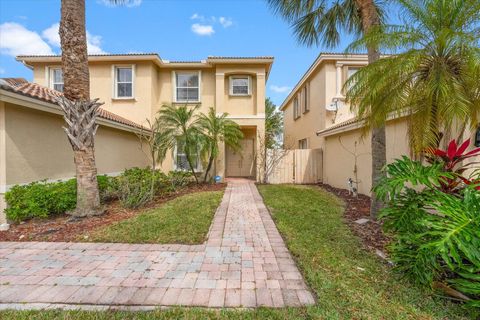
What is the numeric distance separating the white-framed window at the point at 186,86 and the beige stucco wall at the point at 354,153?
300 inches

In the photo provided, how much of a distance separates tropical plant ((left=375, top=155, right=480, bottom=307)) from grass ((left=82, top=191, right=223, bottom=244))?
332 cm

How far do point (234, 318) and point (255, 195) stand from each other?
6.82 meters

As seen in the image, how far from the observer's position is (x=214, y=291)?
3020 millimetres

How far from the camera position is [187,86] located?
44.5 feet

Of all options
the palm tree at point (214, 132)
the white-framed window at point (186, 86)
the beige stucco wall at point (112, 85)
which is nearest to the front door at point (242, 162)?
the palm tree at point (214, 132)

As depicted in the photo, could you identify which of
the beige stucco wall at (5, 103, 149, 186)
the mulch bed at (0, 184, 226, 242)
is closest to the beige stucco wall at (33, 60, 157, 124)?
the beige stucco wall at (5, 103, 149, 186)

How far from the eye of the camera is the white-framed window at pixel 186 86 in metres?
13.5

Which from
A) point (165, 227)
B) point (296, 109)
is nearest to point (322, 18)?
point (165, 227)

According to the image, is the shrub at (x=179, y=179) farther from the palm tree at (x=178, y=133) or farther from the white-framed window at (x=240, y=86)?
the white-framed window at (x=240, y=86)

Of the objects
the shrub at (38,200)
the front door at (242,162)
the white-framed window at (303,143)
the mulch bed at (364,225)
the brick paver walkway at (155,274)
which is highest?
the white-framed window at (303,143)

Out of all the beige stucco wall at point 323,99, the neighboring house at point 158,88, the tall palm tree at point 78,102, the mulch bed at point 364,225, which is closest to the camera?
the mulch bed at point 364,225

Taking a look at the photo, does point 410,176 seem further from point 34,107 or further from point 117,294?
point 34,107

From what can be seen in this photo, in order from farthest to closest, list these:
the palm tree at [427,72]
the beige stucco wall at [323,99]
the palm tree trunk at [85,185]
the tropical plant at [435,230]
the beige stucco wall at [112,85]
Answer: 1. the beige stucco wall at [112,85]
2. the beige stucco wall at [323,99]
3. the palm tree trunk at [85,185]
4. the palm tree at [427,72]
5. the tropical plant at [435,230]

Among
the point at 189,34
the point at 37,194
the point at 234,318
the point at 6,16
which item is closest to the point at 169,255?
the point at 234,318
